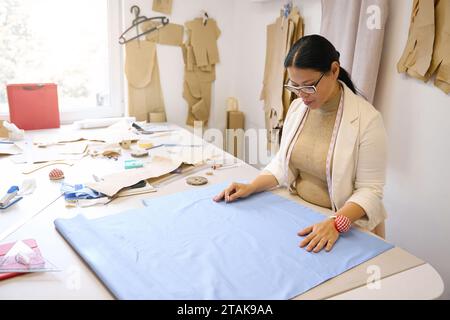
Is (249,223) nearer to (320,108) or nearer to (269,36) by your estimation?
(320,108)

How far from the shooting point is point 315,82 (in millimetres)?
1280

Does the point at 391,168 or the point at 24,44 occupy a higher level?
the point at 24,44

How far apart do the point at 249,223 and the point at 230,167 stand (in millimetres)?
600

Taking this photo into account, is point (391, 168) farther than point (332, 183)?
Yes

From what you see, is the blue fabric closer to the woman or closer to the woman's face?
the woman

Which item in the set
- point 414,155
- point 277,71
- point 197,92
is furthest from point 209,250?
point 197,92

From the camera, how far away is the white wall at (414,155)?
1644 millimetres

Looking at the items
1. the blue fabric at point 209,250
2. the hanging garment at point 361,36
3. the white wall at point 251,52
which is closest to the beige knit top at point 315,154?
the blue fabric at point 209,250

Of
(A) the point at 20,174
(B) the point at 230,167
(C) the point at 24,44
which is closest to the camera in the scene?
(A) the point at 20,174

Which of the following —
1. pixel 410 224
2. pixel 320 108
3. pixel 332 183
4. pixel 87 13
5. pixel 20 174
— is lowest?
pixel 410 224

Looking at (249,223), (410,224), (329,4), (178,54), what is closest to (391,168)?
(410,224)

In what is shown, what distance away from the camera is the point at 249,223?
1.16 metres

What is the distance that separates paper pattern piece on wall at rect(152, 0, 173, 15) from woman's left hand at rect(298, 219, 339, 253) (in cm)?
200

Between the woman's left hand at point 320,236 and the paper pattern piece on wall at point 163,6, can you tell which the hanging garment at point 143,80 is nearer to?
the paper pattern piece on wall at point 163,6
